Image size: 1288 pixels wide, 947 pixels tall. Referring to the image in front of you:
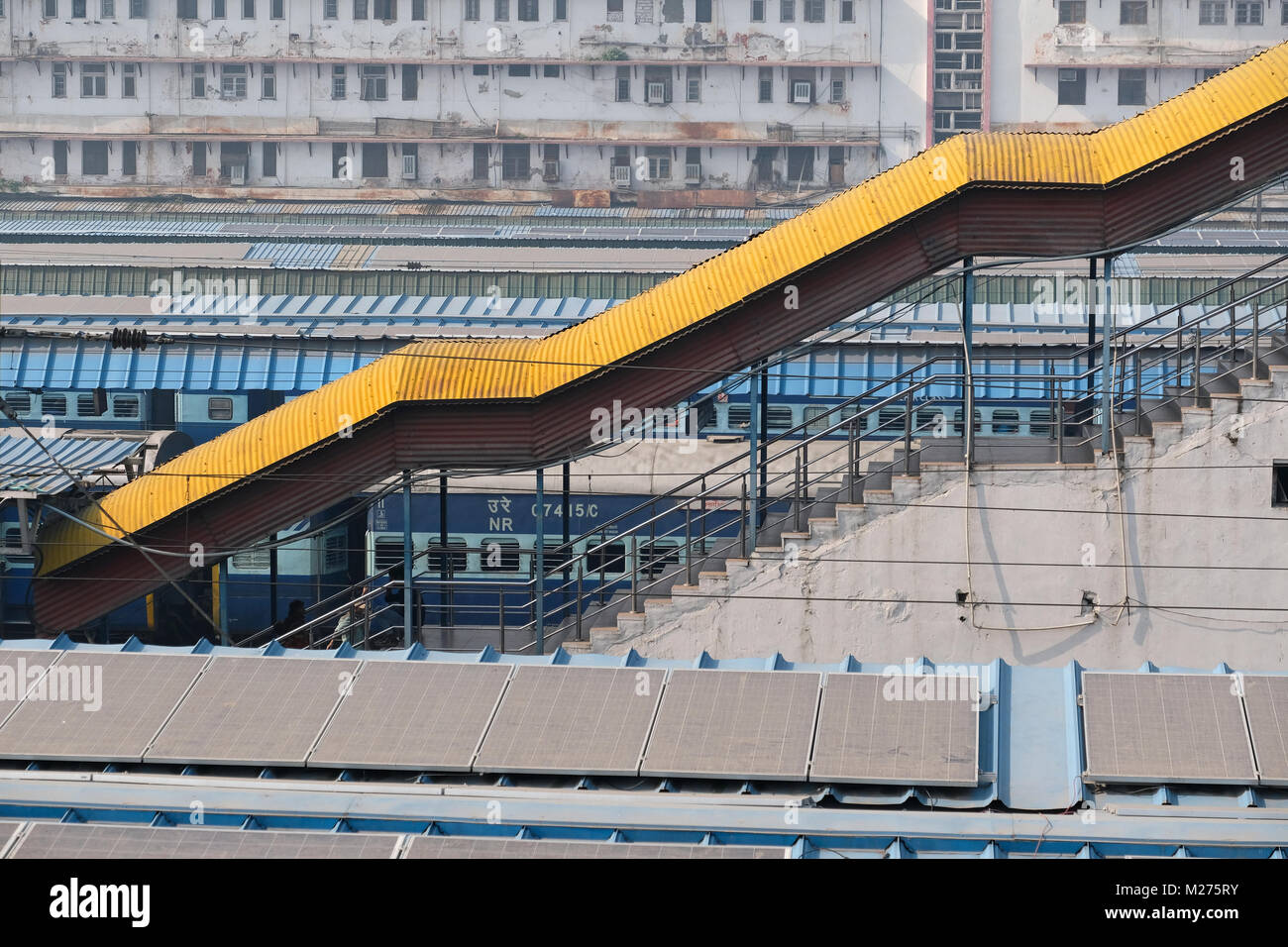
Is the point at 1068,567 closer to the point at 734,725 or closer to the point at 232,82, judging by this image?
the point at 734,725

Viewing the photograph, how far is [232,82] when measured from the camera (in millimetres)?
102688

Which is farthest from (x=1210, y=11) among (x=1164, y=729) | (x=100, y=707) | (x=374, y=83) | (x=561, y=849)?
(x=561, y=849)

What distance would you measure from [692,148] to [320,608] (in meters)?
72.3

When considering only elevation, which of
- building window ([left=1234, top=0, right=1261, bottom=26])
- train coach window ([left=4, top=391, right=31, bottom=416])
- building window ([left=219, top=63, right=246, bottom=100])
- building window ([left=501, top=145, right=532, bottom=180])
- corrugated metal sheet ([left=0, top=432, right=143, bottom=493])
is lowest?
corrugated metal sheet ([left=0, top=432, right=143, bottom=493])

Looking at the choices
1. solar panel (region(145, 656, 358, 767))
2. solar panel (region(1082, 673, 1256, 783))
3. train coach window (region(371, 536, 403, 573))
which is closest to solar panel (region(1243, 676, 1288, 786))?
solar panel (region(1082, 673, 1256, 783))

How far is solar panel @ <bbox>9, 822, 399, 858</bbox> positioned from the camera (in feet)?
47.4

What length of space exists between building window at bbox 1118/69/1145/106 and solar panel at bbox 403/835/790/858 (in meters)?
92.4

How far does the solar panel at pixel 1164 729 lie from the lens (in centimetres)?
1608

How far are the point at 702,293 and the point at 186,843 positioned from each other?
44.7 ft

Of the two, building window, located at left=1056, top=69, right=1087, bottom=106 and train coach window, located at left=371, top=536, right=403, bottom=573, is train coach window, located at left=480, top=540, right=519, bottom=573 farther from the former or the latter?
building window, located at left=1056, top=69, right=1087, bottom=106

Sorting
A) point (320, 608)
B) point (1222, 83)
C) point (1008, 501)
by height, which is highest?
point (1222, 83)

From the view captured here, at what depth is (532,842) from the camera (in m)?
14.5

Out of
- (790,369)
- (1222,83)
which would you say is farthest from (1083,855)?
(790,369)
